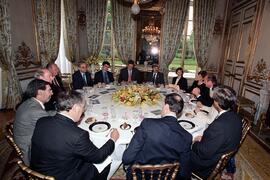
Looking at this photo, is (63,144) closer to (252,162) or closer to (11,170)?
(11,170)

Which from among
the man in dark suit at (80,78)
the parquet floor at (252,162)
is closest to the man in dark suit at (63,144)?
the parquet floor at (252,162)

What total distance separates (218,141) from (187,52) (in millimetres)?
6138

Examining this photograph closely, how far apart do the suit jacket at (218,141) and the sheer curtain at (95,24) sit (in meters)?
6.35

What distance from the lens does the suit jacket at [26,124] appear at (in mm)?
2004

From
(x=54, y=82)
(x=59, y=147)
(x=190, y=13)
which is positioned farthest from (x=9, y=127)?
(x=190, y=13)

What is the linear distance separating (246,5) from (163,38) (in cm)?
292

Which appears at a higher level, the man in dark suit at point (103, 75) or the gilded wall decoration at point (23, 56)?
the gilded wall decoration at point (23, 56)

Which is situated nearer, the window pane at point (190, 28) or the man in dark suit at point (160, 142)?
the man in dark suit at point (160, 142)

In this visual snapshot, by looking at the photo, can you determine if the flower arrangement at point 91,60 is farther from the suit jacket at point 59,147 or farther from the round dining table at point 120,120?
the suit jacket at point 59,147

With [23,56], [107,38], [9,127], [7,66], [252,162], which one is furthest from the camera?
[107,38]

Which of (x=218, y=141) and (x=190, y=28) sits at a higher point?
(x=190, y=28)

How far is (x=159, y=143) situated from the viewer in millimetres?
1608

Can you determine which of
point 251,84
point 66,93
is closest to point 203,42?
point 251,84

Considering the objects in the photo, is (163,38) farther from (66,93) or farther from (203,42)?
(66,93)
